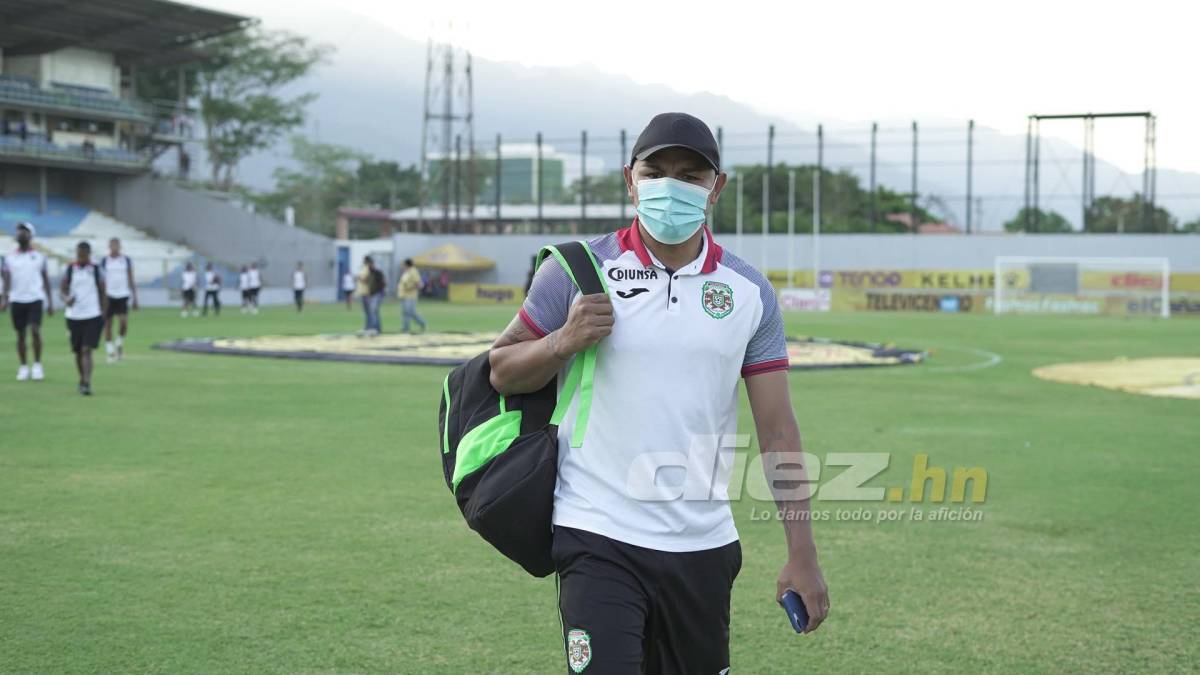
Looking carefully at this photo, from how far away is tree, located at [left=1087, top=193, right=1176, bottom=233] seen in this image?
59281mm

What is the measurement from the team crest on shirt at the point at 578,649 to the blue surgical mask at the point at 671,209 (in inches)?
43.3

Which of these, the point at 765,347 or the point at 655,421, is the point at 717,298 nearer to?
the point at 765,347

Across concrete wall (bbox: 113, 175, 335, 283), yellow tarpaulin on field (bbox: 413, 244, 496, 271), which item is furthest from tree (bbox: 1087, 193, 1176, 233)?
concrete wall (bbox: 113, 175, 335, 283)

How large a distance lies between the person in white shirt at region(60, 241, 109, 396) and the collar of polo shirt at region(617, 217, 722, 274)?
13726 millimetres

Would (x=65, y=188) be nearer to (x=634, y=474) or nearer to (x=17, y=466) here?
(x=17, y=466)

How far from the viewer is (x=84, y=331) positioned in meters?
15.9

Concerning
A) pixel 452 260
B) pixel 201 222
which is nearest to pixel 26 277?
pixel 452 260

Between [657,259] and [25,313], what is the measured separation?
1536cm

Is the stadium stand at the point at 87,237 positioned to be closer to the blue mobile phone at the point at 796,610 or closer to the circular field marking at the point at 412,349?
the circular field marking at the point at 412,349

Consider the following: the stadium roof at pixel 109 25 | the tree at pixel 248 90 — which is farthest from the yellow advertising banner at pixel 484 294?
the tree at pixel 248 90

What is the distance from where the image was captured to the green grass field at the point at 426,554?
18.0ft

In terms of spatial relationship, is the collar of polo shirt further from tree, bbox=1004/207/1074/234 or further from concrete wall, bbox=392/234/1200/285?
tree, bbox=1004/207/1074/234

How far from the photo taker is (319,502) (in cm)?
872

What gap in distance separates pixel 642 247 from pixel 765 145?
64.6 meters
